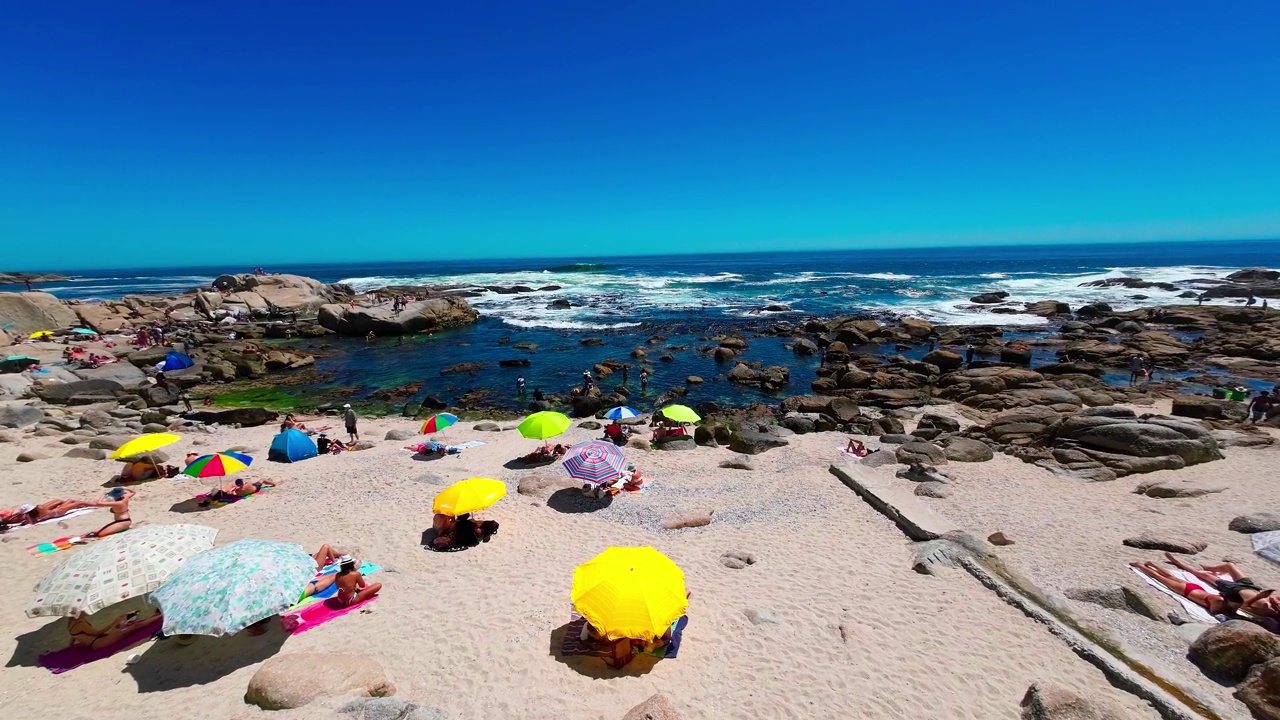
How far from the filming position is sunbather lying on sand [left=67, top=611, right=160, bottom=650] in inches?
275

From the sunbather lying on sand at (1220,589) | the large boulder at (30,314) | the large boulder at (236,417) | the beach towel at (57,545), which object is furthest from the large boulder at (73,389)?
the sunbather lying on sand at (1220,589)

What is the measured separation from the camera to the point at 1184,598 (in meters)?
8.09

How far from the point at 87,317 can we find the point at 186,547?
45.5m

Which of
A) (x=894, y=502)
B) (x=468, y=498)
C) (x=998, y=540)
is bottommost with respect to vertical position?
(x=998, y=540)

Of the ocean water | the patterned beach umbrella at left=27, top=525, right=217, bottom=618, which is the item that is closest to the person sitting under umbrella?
the patterned beach umbrella at left=27, top=525, right=217, bottom=618

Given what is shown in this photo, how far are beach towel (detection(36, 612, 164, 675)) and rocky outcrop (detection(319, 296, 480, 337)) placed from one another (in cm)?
3504

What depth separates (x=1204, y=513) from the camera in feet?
35.1

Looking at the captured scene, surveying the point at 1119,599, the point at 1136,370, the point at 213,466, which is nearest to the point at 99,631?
the point at 213,466

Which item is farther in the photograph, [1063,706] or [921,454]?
[921,454]

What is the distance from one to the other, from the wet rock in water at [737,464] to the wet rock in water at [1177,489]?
854cm

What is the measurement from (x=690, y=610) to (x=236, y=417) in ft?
63.9

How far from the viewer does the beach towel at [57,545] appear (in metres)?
9.38

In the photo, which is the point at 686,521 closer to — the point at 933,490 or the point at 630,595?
the point at 630,595

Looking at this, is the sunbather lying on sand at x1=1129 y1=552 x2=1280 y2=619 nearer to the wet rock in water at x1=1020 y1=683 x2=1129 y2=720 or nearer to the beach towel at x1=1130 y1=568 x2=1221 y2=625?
the beach towel at x1=1130 y1=568 x2=1221 y2=625
